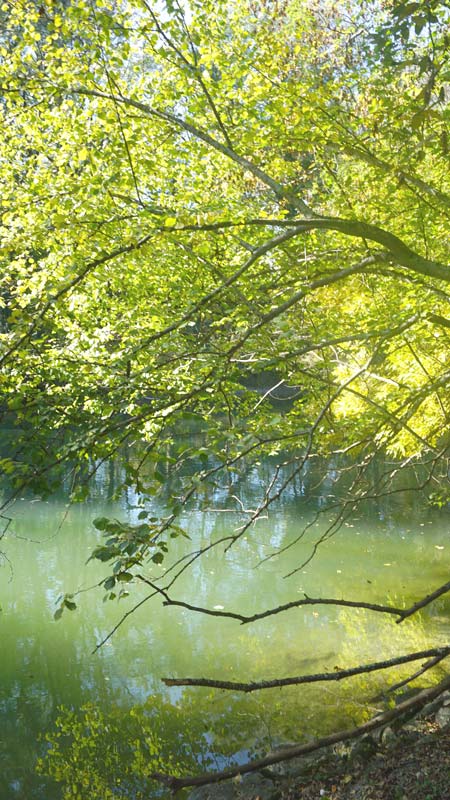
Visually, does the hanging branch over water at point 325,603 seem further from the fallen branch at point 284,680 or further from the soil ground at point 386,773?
the soil ground at point 386,773

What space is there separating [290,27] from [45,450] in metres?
5.82

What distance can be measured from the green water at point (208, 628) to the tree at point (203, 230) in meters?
1.41

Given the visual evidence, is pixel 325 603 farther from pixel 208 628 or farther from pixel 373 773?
pixel 208 628

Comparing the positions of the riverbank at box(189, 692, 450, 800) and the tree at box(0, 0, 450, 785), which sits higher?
the tree at box(0, 0, 450, 785)

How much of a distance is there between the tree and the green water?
1412mm

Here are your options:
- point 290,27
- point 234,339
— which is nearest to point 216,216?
point 234,339

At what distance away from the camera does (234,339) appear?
4.71m

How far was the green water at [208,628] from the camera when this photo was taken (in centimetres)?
630

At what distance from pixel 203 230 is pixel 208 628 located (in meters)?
5.61

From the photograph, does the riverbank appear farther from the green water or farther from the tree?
the tree

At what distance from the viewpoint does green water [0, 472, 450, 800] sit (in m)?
6.30

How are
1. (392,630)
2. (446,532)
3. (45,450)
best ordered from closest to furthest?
(45,450) → (392,630) → (446,532)

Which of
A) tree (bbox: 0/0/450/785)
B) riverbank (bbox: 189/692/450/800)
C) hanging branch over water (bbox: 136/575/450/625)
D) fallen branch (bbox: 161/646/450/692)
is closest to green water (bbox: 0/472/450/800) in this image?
riverbank (bbox: 189/692/450/800)

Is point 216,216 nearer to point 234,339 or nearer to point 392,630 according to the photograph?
point 234,339
